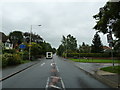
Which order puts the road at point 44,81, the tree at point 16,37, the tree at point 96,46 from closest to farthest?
the road at point 44,81
the tree at point 96,46
the tree at point 16,37

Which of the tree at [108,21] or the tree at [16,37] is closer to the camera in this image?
the tree at [108,21]

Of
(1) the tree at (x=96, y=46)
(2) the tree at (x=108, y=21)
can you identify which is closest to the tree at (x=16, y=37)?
(1) the tree at (x=96, y=46)

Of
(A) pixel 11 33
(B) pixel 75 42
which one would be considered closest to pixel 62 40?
(B) pixel 75 42

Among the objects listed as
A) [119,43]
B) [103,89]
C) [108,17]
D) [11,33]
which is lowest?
[103,89]

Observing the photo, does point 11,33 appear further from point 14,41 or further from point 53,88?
point 53,88

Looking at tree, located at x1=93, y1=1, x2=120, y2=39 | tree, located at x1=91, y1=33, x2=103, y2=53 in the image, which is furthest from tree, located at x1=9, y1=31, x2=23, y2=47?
tree, located at x1=93, y1=1, x2=120, y2=39

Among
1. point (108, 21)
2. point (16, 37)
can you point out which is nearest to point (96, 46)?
point (16, 37)

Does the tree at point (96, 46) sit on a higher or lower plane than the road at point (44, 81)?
higher

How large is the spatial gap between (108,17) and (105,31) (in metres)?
1.84

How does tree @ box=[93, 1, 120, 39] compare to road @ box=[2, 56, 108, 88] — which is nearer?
road @ box=[2, 56, 108, 88]

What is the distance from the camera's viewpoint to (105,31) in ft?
50.8

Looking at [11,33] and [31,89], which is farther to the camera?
[11,33]

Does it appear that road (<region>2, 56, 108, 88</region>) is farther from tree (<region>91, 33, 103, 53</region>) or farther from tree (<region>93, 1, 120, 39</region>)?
tree (<region>91, 33, 103, 53</region>)

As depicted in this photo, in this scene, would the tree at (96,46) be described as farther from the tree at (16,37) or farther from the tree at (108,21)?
the tree at (108,21)
